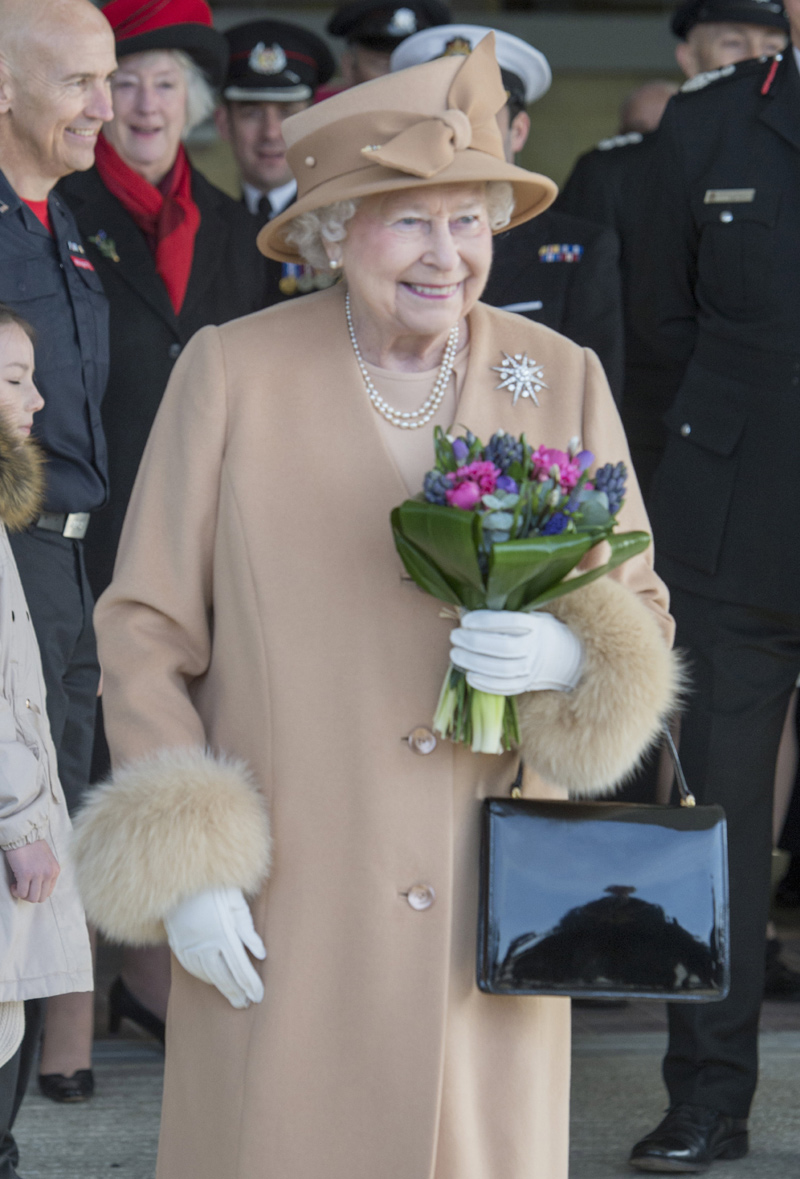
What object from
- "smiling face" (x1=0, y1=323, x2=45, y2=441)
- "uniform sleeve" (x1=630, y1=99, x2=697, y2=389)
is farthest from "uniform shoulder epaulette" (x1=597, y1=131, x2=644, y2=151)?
"smiling face" (x1=0, y1=323, x2=45, y2=441)

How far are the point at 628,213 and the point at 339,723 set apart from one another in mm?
2811

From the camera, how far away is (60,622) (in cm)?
298

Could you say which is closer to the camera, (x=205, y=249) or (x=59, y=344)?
(x=59, y=344)

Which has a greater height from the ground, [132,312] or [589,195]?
[589,195]

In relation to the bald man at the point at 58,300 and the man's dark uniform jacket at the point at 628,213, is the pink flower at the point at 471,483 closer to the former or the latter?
the bald man at the point at 58,300

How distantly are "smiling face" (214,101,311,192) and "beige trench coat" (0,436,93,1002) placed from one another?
2138 millimetres

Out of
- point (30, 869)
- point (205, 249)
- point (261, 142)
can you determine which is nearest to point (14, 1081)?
point (30, 869)

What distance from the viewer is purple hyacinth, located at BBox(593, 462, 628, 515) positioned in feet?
6.11

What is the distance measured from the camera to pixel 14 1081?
271 centimetres

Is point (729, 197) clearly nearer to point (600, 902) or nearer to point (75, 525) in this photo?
point (75, 525)

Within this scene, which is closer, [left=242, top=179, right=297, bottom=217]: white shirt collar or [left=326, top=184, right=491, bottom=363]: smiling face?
[left=326, top=184, right=491, bottom=363]: smiling face

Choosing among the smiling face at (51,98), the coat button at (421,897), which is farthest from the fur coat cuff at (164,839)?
the smiling face at (51,98)

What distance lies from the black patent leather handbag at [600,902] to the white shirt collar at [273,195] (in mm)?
2890

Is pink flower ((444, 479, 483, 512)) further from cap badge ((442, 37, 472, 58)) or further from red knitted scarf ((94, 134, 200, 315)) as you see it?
cap badge ((442, 37, 472, 58))
